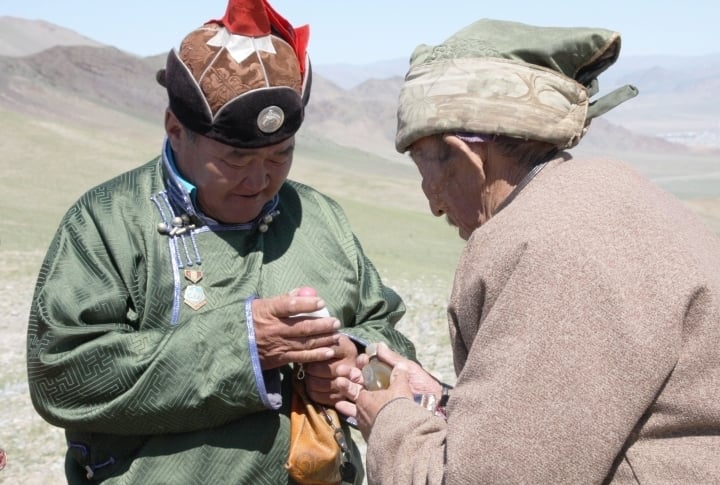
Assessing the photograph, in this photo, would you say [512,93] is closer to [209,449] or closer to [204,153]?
[204,153]

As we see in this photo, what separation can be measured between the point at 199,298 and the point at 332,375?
45 cm

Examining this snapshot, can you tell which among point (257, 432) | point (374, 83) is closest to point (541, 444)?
point (257, 432)

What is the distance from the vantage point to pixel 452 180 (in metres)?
2.24

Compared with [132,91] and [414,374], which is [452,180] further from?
[132,91]

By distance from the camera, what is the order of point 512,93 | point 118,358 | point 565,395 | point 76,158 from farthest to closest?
point 76,158
point 118,358
point 512,93
point 565,395

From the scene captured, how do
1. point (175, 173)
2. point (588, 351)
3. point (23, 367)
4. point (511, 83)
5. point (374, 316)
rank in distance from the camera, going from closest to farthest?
point (588, 351) < point (511, 83) < point (175, 173) < point (374, 316) < point (23, 367)

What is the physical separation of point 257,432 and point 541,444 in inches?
45.5

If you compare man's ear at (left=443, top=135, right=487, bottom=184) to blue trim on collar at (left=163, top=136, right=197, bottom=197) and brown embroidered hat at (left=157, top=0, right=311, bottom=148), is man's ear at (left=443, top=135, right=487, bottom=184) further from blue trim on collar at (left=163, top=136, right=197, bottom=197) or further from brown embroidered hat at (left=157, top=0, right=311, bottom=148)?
blue trim on collar at (left=163, top=136, right=197, bottom=197)

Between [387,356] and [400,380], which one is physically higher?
[400,380]

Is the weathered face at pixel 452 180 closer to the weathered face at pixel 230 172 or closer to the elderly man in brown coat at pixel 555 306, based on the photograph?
the elderly man in brown coat at pixel 555 306

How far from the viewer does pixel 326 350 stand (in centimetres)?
265

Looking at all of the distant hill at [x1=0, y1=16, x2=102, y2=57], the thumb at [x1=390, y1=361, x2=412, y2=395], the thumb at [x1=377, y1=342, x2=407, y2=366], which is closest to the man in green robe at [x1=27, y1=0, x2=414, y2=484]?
the thumb at [x1=377, y1=342, x2=407, y2=366]

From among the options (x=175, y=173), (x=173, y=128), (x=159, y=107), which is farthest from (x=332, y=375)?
(x=159, y=107)

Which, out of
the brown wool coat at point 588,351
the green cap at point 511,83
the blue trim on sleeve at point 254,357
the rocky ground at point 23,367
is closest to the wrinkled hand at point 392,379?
the blue trim on sleeve at point 254,357
